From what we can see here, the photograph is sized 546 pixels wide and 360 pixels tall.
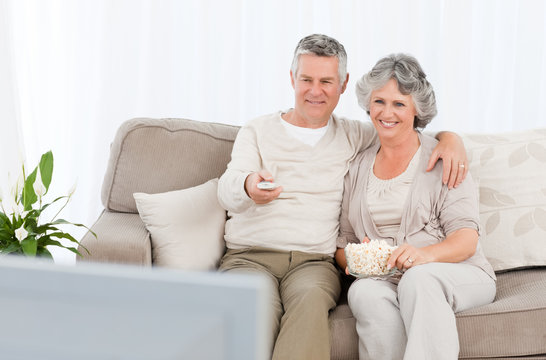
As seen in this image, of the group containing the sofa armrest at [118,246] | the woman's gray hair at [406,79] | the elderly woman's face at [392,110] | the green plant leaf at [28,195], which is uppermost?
the woman's gray hair at [406,79]

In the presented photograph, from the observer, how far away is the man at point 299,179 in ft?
7.06

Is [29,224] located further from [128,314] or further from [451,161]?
[128,314]

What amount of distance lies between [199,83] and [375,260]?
170 cm

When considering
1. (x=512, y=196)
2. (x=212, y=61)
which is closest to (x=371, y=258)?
(x=512, y=196)

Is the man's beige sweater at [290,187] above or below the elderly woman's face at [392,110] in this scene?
below

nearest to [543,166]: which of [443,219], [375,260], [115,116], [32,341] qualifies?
[443,219]

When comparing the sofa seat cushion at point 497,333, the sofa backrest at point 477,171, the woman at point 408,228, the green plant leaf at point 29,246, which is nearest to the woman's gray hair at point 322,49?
the woman at point 408,228

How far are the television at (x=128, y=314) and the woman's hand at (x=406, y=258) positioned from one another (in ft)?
5.17

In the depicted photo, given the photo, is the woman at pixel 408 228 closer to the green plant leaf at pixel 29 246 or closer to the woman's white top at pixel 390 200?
the woman's white top at pixel 390 200

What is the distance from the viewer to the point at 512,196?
235 centimetres

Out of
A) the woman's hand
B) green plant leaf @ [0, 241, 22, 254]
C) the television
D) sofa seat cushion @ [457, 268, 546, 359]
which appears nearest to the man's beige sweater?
the woman's hand

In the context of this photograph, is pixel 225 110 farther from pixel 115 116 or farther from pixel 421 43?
pixel 421 43

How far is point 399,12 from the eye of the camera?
127 inches

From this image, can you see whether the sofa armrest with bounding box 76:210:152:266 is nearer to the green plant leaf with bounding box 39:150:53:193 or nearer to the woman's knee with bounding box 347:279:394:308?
the green plant leaf with bounding box 39:150:53:193
